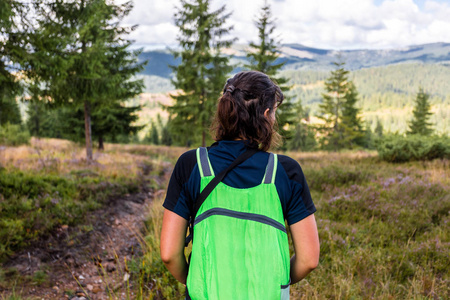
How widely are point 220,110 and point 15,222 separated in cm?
535

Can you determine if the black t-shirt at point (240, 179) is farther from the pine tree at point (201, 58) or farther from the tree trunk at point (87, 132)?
the pine tree at point (201, 58)

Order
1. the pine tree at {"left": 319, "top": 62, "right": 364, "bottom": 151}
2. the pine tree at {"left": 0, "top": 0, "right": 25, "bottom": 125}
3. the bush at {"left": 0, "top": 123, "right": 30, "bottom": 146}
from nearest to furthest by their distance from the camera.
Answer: the pine tree at {"left": 0, "top": 0, "right": 25, "bottom": 125}
the bush at {"left": 0, "top": 123, "right": 30, "bottom": 146}
the pine tree at {"left": 319, "top": 62, "right": 364, "bottom": 151}

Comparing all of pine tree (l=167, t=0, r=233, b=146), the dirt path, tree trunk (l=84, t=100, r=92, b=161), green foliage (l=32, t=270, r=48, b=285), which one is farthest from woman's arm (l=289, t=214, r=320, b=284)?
pine tree (l=167, t=0, r=233, b=146)

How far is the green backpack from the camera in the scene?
1.46 m

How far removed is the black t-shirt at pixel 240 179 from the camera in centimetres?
150

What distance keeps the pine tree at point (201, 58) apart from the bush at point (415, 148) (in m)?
10.5

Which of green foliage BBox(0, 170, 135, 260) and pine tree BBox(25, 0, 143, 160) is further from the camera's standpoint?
pine tree BBox(25, 0, 143, 160)

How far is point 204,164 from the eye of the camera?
1.54m

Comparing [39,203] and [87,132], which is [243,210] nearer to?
[39,203]

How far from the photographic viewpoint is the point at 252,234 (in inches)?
57.7

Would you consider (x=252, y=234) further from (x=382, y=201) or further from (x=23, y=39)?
(x=23, y=39)

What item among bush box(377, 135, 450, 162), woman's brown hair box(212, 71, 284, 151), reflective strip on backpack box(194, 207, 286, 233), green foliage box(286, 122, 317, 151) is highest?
woman's brown hair box(212, 71, 284, 151)

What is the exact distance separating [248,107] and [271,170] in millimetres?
369

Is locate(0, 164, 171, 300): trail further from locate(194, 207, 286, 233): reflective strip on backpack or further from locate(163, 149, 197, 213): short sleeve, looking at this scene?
locate(194, 207, 286, 233): reflective strip on backpack
